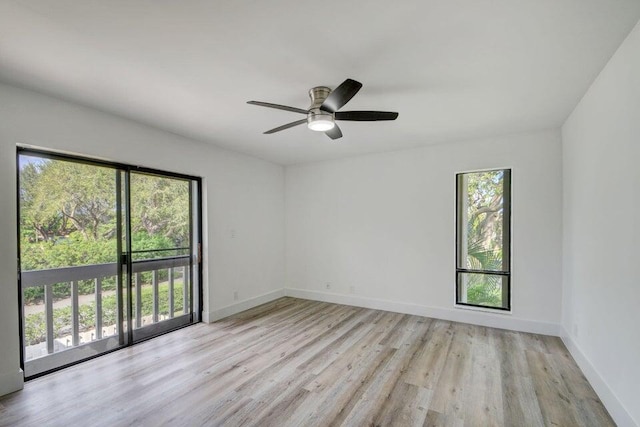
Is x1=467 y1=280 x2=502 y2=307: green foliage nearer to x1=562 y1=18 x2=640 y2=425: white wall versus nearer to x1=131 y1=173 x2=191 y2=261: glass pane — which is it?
x1=562 y1=18 x2=640 y2=425: white wall

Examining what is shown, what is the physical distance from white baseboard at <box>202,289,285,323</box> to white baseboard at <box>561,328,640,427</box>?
4148 mm

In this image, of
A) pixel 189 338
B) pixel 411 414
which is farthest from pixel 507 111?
pixel 189 338

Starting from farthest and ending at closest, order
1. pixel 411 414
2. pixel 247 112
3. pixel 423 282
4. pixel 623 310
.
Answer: pixel 423 282 → pixel 247 112 → pixel 411 414 → pixel 623 310

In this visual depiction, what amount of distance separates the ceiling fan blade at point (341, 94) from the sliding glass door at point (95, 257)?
2532mm

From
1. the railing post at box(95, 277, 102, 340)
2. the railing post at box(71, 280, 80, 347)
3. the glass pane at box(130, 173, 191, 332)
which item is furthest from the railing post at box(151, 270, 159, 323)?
the railing post at box(71, 280, 80, 347)

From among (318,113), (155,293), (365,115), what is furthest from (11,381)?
(365,115)

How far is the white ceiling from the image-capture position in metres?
1.55

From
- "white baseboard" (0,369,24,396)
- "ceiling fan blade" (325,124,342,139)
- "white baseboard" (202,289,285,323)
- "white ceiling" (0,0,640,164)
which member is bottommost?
"white baseboard" (202,289,285,323)

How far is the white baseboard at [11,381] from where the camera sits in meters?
2.30

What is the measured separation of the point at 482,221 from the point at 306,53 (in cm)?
335

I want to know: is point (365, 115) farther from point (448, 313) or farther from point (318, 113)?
point (448, 313)

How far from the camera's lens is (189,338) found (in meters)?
3.49

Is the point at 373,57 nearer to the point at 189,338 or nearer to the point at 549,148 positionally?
the point at 549,148

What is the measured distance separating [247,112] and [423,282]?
3382 mm
